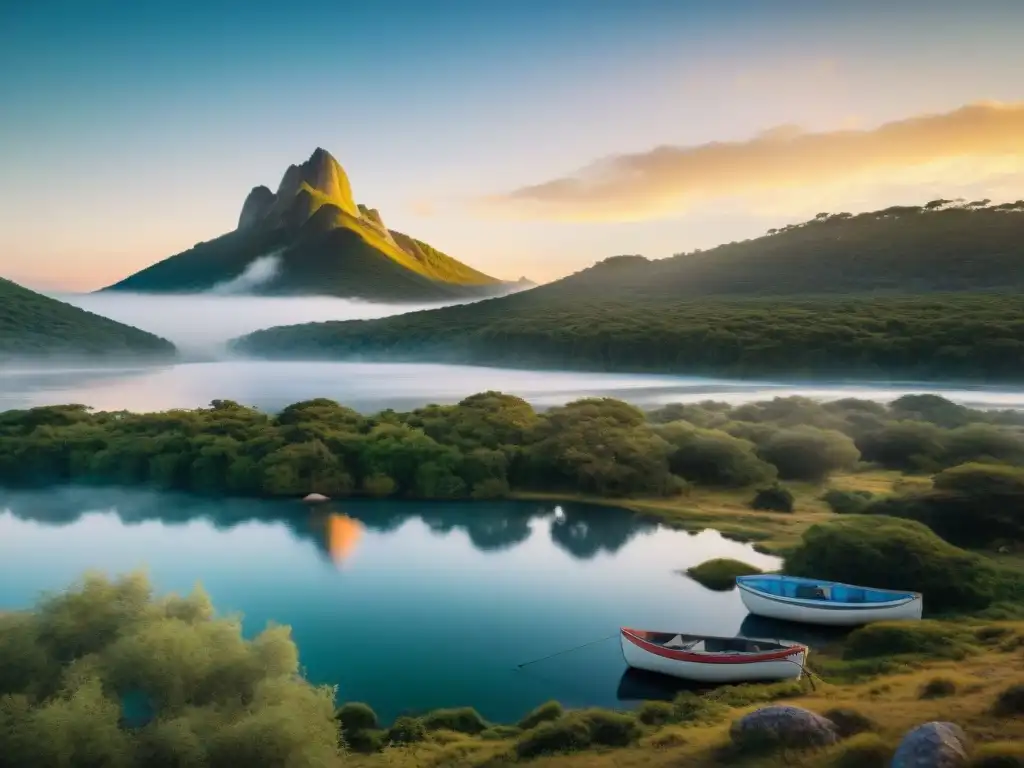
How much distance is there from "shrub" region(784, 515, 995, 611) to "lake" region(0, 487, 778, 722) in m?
5.03

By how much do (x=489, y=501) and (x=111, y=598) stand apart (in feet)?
151

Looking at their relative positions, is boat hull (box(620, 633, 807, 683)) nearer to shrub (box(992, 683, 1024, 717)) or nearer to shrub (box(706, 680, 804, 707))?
shrub (box(706, 680, 804, 707))

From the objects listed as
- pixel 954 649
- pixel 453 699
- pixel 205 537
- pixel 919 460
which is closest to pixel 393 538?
pixel 205 537

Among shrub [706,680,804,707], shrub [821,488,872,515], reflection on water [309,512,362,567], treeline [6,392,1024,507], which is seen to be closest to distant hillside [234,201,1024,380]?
treeline [6,392,1024,507]

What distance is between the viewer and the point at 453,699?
2825 cm

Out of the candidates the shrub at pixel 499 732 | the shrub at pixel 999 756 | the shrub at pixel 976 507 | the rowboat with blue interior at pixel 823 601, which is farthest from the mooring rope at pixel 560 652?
the shrub at pixel 976 507

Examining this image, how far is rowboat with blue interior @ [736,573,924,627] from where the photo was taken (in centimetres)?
3353

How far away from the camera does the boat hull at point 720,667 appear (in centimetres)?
2783

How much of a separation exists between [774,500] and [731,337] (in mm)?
73046

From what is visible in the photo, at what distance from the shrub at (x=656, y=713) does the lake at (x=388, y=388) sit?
220ft

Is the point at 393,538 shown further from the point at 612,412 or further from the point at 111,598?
the point at 111,598

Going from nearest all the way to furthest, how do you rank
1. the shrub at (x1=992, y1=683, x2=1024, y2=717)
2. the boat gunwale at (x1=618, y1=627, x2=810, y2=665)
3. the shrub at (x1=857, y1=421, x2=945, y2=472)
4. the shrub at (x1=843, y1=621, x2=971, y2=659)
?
the shrub at (x1=992, y1=683, x2=1024, y2=717) → the boat gunwale at (x1=618, y1=627, x2=810, y2=665) → the shrub at (x1=843, y1=621, x2=971, y2=659) → the shrub at (x1=857, y1=421, x2=945, y2=472)

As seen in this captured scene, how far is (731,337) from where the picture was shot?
129 meters

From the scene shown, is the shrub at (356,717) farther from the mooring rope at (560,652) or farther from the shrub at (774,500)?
the shrub at (774,500)
